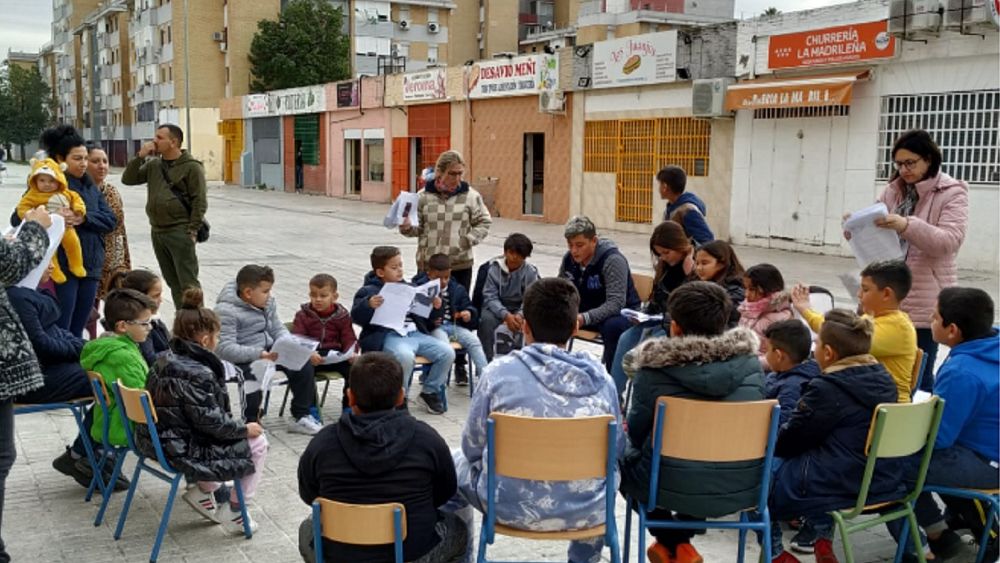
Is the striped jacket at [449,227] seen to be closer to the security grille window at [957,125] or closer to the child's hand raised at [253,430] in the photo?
the child's hand raised at [253,430]

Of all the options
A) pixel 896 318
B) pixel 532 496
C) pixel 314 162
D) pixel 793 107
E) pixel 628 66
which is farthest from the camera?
pixel 314 162

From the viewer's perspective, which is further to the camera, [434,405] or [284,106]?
[284,106]

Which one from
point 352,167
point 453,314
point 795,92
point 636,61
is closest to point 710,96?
point 795,92

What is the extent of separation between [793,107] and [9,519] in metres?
15.5

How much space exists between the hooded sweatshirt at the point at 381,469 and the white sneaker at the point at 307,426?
2630 millimetres

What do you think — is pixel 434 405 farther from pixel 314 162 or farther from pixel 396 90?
pixel 314 162

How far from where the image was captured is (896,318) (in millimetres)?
4262

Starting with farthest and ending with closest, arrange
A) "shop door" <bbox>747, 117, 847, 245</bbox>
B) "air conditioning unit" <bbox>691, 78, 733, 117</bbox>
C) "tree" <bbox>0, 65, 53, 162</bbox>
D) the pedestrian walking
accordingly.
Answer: "tree" <bbox>0, 65, 53, 162</bbox> < "air conditioning unit" <bbox>691, 78, 733, 117</bbox> < "shop door" <bbox>747, 117, 847, 245</bbox> < the pedestrian walking

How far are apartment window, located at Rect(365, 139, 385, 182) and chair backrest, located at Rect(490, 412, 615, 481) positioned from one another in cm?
3076

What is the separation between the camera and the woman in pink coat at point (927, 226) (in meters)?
4.91

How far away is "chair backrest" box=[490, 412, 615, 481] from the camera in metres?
3.03

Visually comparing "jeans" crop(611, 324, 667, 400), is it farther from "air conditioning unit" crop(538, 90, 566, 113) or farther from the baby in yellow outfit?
"air conditioning unit" crop(538, 90, 566, 113)

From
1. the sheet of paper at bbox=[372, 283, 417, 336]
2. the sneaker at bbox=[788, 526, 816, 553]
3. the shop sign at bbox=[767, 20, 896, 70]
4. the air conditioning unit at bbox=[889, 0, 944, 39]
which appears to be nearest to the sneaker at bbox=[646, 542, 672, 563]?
the sneaker at bbox=[788, 526, 816, 553]

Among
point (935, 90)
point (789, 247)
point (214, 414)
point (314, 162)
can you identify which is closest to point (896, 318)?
point (214, 414)
